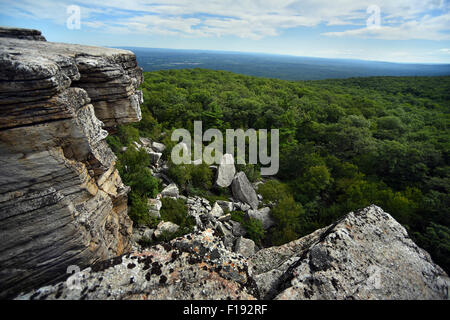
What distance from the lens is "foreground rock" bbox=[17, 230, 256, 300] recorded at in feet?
17.4

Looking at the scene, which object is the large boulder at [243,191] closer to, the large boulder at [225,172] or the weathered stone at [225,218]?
the large boulder at [225,172]

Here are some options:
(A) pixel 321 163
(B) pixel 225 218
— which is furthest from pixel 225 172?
(A) pixel 321 163

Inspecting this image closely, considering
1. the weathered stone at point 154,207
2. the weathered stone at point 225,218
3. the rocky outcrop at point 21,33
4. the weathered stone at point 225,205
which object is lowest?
the weathered stone at point 225,218

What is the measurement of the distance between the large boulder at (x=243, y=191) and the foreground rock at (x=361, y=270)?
12478 millimetres

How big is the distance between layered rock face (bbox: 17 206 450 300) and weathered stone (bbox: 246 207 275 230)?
983 cm

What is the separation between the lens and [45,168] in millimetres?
6234

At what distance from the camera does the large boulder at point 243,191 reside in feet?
65.9

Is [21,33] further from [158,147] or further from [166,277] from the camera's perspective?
[158,147]

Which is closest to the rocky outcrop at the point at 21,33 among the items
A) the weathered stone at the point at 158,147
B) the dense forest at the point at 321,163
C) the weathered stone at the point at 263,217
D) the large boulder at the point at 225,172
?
the dense forest at the point at 321,163

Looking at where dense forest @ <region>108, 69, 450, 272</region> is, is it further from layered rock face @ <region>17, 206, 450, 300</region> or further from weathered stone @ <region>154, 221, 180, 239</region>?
layered rock face @ <region>17, 206, 450, 300</region>
